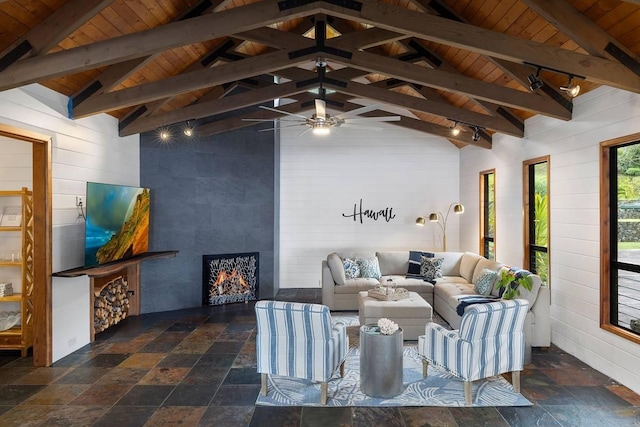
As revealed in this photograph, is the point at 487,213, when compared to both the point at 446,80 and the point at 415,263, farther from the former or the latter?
the point at 446,80

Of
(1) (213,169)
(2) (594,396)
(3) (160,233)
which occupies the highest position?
(1) (213,169)

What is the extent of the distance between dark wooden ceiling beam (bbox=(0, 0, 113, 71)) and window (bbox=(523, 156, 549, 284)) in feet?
17.7

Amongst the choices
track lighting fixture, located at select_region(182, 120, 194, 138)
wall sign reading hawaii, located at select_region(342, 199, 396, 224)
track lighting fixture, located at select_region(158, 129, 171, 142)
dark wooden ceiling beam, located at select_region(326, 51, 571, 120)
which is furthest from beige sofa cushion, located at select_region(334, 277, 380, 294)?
track lighting fixture, located at select_region(158, 129, 171, 142)

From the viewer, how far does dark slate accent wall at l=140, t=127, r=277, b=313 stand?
6246 mm

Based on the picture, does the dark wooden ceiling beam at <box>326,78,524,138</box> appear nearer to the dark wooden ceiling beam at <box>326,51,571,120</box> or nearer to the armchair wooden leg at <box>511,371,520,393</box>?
the dark wooden ceiling beam at <box>326,51,571,120</box>

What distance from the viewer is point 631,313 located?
380 cm

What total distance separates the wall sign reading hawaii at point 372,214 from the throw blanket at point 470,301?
304 centimetres

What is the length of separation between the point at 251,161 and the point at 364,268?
2790 millimetres

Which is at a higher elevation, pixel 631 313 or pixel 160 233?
pixel 160 233

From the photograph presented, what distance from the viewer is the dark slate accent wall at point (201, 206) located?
6246 millimetres

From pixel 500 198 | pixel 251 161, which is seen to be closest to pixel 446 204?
pixel 500 198

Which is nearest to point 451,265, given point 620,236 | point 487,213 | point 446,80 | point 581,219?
point 487,213

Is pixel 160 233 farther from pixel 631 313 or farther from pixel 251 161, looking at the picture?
pixel 631 313

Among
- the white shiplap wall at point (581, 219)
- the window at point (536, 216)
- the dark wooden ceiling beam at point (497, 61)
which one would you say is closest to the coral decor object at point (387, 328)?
the white shiplap wall at point (581, 219)
